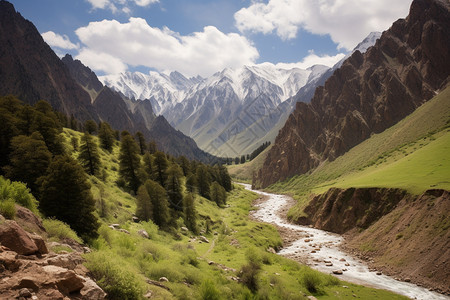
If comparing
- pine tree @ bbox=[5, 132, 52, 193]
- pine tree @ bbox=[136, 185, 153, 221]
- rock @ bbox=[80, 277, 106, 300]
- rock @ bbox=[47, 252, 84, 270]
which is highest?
pine tree @ bbox=[5, 132, 52, 193]

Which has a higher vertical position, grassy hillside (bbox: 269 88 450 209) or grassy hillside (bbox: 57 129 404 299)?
grassy hillside (bbox: 269 88 450 209)

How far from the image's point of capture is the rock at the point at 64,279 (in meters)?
9.96

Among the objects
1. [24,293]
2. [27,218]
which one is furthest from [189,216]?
[24,293]

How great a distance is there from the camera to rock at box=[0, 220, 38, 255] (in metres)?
10.6

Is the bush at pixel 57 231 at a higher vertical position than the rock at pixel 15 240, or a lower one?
lower

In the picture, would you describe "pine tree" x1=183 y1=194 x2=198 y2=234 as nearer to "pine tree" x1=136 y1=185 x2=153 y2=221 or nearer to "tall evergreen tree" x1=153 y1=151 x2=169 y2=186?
"pine tree" x1=136 y1=185 x2=153 y2=221

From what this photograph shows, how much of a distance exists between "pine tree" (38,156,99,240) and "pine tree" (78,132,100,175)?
90.4 ft

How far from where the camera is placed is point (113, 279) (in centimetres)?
1251

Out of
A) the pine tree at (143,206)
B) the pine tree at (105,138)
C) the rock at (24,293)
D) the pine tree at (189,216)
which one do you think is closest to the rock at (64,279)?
the rock at (24,293)

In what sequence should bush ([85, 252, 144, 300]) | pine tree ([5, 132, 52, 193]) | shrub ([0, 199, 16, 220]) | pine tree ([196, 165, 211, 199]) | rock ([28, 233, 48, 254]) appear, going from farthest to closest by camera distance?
pine tree ([196, 165, 211, 199]), pine tree ([5, 132, 52, 193]), shrub ([0, 199, 16, 220]), bush ([85, 252, 144, 300]), rock ([28, 233, 48, 254])

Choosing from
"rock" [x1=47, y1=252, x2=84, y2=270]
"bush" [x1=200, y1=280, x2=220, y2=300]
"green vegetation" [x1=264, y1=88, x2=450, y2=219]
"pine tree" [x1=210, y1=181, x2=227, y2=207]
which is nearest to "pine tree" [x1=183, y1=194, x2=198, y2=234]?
"bush" [x1=200, y1=280, x2=220, y2=300]

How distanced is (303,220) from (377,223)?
20.1 meters

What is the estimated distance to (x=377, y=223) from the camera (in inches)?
1654

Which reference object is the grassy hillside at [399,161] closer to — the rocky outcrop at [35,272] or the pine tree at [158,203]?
the pine tree at [158,203]
